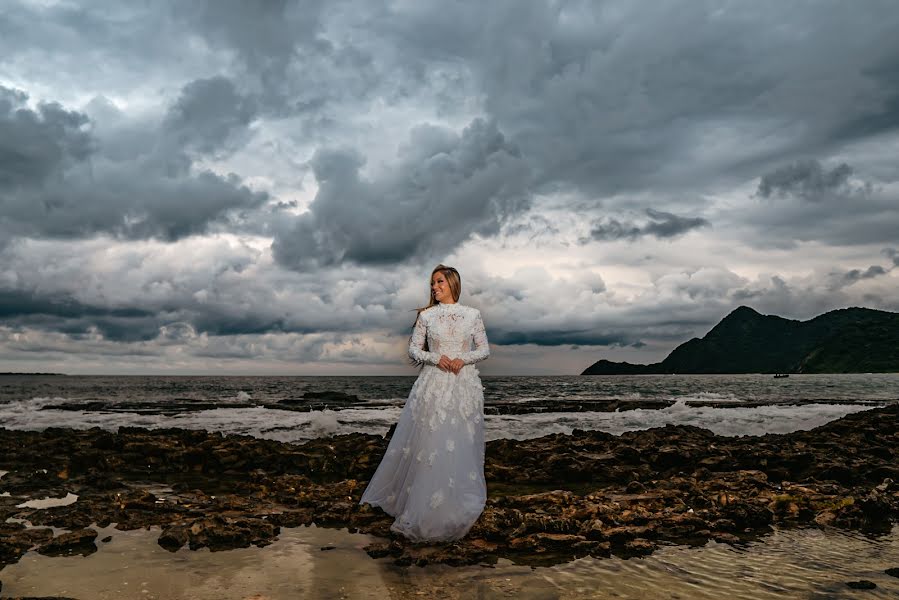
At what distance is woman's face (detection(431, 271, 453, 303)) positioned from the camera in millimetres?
7686

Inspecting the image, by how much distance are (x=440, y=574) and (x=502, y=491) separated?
566 cm

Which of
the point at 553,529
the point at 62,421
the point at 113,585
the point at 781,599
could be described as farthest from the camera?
the point at 62,421

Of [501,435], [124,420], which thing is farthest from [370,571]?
[124,420]

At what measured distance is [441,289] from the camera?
25.2 feet

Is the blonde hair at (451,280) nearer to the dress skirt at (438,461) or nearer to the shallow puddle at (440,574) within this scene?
the dress skirt at (438,461)

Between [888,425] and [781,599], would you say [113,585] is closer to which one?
[781,599]

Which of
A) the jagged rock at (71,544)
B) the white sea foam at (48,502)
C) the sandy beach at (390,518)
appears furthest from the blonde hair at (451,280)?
the white sea foam at (48,502)

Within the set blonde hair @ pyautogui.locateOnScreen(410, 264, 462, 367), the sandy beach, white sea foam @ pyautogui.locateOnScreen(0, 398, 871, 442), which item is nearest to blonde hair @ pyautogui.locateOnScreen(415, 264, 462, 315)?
blonde hair @ pyautogui.locateOnScreen(410, 264, 462, 367)

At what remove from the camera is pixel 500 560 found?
6230 mm

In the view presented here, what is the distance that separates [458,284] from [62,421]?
3158cm

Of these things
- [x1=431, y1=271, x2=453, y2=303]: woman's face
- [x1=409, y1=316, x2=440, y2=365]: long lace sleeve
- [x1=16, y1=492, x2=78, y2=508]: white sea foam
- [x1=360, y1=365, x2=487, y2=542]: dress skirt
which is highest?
[x1=431, y1=271, x2=453, y2=303]: woman's face

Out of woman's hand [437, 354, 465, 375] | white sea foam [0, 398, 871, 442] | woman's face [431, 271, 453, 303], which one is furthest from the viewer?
white sea foam [0, 398, 871, 442]

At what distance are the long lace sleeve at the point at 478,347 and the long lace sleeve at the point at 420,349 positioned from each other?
386 millimetres

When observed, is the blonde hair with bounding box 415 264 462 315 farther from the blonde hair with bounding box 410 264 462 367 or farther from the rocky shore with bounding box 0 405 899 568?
the rocky shore with bounding box 0 405 899 568
